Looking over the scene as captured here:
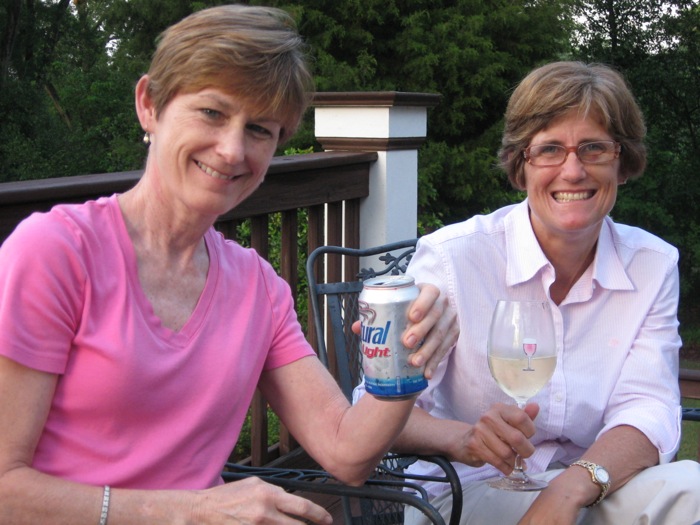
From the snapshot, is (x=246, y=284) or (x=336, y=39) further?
(x=336, y=39)

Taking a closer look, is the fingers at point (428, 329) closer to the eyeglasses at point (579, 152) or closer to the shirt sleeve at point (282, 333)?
the shirt sleeve at point (282, 333)

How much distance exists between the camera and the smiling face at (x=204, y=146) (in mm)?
1639

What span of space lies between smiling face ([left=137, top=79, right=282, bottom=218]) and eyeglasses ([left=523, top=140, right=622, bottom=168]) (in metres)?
0.71

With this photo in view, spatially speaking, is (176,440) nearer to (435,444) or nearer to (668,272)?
(435,444)

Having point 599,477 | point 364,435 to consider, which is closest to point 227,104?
point 364,435

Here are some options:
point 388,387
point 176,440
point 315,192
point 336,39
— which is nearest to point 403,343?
point 388,387

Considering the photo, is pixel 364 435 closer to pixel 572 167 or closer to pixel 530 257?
pixel 530 257

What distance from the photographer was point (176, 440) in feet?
5.33

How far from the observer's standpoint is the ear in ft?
5.55

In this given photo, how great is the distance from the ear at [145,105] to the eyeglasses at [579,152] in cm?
92

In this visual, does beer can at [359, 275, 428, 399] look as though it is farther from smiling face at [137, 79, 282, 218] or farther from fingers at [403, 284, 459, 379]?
smiling face at [137, 79, 282, 218]

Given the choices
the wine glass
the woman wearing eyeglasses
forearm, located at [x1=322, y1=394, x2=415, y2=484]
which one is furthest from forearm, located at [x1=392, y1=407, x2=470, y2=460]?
the wine glass

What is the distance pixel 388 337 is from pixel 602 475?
0.67 m

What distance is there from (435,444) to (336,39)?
780cm
